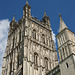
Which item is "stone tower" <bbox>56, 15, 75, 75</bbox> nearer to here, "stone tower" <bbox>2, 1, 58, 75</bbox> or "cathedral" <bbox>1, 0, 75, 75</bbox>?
"cathedral" <bbox>1, 0, 75, 75</bbox>

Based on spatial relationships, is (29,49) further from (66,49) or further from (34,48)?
(66,49)

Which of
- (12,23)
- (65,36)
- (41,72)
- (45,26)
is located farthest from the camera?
(12,23)

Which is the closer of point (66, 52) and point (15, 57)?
point (66, 52)

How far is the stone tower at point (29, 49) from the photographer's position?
2731cm

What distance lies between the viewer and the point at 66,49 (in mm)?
16906

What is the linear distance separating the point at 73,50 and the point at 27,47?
1419cm

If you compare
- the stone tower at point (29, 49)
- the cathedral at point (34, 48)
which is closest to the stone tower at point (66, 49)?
the cathedral at point (34, 48)

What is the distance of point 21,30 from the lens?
34562 mm

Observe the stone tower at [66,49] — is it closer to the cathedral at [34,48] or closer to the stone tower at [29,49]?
the cathedral at [34,48]

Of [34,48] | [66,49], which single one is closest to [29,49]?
[34,48]

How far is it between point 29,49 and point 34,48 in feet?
5.10

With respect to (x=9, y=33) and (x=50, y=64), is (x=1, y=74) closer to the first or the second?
(x=50, y=64)

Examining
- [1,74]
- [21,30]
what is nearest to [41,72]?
[1,74]

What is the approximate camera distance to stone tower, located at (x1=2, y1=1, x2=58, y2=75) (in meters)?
27.3
